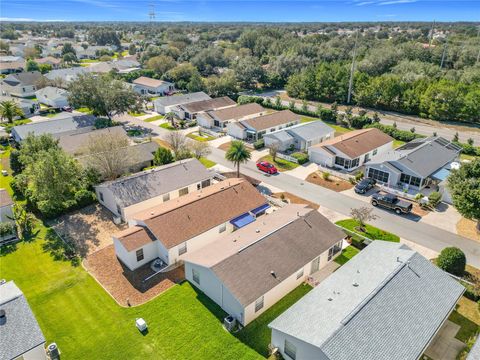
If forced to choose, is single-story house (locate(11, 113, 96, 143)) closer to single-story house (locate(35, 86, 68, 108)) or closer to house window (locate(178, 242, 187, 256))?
single-story house (locate(35, 86, 68, 108))

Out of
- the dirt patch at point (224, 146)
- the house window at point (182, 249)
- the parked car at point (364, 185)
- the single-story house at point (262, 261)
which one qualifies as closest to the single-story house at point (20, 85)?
the dirt patch at point (224, 146)

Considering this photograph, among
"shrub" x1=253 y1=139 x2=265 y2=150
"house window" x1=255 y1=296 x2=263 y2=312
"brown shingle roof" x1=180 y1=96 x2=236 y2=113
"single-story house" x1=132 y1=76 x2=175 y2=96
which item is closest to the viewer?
"house window" x1=255 y1=296 x2=263 y2=312

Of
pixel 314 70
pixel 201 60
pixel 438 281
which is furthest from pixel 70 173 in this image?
pixel 201 60

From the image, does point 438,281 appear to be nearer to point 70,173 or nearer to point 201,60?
point 70,173

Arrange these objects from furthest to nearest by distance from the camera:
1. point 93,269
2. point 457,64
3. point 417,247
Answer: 1. point 457,64
2. point 417,247
3. point 93,269

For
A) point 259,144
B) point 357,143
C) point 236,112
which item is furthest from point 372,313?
point 236,112

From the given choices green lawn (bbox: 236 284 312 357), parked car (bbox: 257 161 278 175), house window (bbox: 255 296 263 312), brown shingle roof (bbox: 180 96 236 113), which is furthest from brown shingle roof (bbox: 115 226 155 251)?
brown shingle roof (bbox: 180 96 236 113)

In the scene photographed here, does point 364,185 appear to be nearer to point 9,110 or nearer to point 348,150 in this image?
point 348,150
